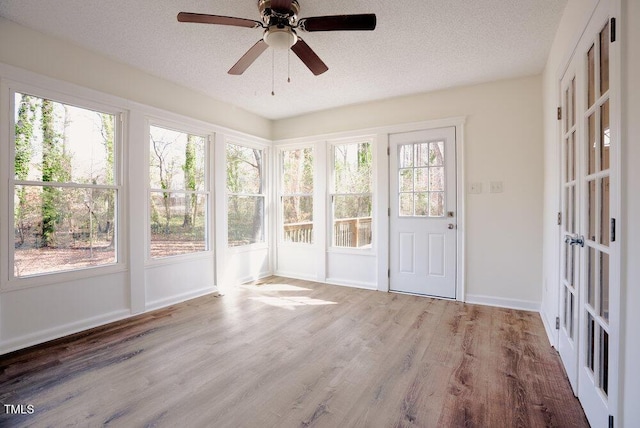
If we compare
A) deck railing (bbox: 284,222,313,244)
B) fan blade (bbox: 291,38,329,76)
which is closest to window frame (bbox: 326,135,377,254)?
deck railing (bbox: 284,222,313,244)

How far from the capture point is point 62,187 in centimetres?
291

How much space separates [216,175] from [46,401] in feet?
9.58

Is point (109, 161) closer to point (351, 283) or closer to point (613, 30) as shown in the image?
point (351, 283)

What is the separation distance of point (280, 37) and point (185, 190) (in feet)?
7.97

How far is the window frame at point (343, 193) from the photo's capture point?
4.51 meters

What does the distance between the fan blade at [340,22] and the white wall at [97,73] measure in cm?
222

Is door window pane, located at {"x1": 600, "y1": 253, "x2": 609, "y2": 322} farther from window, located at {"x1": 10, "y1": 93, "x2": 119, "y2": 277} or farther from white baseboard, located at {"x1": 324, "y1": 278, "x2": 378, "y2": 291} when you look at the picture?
window, located at {"x1": 10, "y1": 93, "x2": 119, "y2": 277}

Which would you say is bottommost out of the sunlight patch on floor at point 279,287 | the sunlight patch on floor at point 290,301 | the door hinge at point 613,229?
the sunlight patch on floor at point 290,301

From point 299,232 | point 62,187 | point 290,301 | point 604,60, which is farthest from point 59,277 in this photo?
point 604,60

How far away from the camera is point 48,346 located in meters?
2.67

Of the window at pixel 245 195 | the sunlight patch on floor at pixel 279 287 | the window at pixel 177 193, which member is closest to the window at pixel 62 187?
the window at pixel 177 193

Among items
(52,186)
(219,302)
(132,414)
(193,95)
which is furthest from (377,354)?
(193,95)

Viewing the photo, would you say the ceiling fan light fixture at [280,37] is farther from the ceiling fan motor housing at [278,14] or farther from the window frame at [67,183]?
the window frame at [67,183]

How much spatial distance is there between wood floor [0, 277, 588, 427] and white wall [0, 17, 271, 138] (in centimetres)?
234
